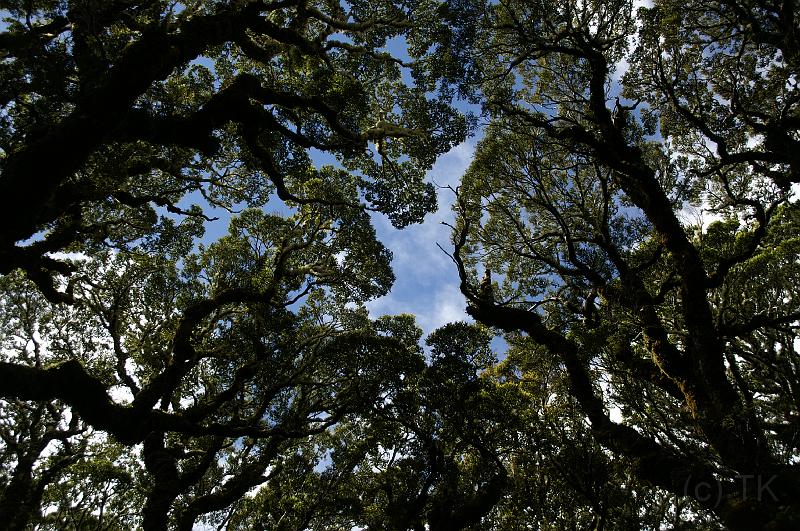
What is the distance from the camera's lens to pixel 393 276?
46.2 ft

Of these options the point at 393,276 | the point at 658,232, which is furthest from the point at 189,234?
the point at 658,232

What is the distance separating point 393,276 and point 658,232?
7109 mm

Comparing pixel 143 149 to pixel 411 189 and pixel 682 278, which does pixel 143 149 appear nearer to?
pixel 411 189

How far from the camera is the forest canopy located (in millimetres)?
8453

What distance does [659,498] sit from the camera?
13.1 metres

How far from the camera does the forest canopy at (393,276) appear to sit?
8.45m

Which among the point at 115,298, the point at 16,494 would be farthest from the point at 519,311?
the point at 16,494

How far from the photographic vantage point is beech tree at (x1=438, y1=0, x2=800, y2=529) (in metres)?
8.66

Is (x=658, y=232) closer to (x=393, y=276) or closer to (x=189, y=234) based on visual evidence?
(x=393, y=276)

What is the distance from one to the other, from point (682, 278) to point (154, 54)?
1054 centimetres

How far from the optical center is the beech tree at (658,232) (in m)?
8.66

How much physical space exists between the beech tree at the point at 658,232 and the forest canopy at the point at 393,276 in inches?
3.4

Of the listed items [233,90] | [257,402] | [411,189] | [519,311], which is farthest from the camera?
[257,402]

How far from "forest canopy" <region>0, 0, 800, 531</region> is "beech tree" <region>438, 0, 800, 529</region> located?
9cm
